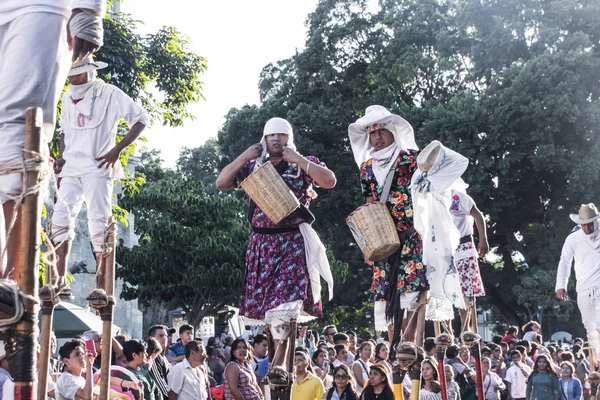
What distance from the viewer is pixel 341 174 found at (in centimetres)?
3469

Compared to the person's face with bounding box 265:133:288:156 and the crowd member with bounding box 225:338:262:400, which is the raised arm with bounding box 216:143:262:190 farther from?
the crowd member with bounding box 225:338:262:400

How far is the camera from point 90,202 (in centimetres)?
740

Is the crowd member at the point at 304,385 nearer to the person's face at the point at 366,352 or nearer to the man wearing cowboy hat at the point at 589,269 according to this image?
the person's face at the point at 366,352

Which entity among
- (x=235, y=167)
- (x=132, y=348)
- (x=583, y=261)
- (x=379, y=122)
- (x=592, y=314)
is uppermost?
(x=379, y=122)

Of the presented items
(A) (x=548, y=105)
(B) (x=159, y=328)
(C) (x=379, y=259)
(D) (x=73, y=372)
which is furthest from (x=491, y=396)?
(A) (x=548, y=105)

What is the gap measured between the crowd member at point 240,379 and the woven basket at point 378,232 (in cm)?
276

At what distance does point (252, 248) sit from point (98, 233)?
1378mm

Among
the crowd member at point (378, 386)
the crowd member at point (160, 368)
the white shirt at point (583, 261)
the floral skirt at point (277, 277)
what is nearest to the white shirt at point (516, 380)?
the white shirt at point (583, 261)

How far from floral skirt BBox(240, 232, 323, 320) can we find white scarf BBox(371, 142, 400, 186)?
103 centimetres

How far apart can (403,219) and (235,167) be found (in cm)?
159

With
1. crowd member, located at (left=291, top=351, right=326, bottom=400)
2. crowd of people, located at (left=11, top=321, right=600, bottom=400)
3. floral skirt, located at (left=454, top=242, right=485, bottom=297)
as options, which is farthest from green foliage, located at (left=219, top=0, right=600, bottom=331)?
crowd member, located at (left=291, top=351, right=326, bottom=400)

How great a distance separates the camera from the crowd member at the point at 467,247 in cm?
1187

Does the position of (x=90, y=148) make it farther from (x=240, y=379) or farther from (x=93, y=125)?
(x=240, y=379)

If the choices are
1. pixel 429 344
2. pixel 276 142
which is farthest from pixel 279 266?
pixel 429 344
